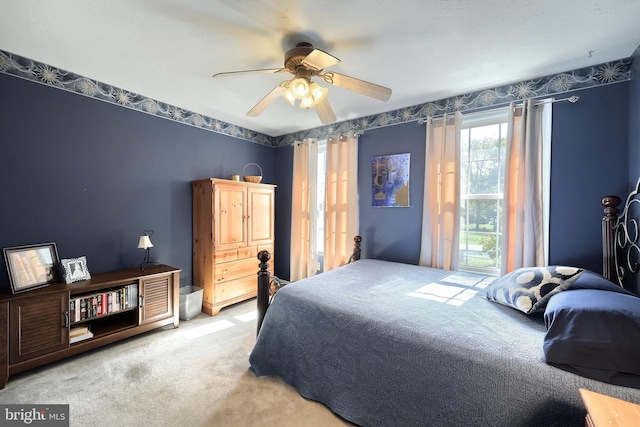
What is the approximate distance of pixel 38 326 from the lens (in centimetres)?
207

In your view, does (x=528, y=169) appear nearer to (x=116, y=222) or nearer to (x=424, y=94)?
(x=424, y=94)

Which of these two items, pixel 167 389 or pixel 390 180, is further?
pixel 390 180

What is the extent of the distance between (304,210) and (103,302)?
2522 mm

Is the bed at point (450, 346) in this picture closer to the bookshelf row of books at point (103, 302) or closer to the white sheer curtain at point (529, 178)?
the white sheer curtain at point (529, 178)

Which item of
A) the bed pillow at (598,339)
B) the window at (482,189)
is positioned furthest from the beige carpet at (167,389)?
the window at (482,189)

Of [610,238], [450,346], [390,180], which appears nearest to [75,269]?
[450,346]

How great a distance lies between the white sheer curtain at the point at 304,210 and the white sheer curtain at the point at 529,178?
2380 mm

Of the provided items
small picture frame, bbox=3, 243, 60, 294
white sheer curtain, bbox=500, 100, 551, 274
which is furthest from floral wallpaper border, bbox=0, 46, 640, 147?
small picture frame, bbox=3, 243, 60, 294

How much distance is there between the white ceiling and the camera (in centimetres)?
161

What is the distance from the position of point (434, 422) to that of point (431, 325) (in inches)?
17.4

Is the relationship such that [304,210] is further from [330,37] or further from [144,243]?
[330,37]

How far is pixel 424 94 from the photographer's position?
9.41ft

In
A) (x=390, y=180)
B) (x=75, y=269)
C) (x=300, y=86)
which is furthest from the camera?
(x=390, y=180)

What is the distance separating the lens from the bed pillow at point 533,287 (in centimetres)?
160
